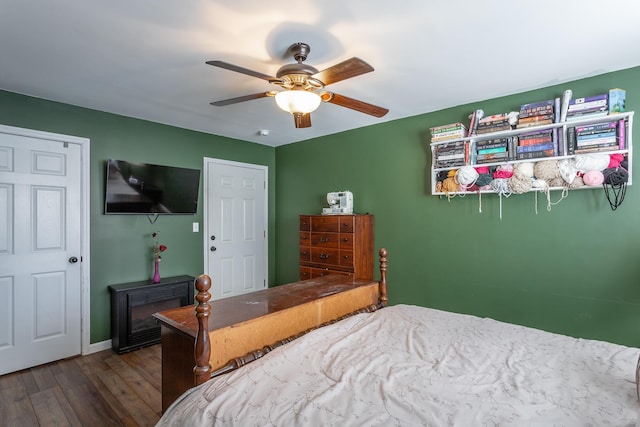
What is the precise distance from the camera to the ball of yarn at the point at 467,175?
3006mm

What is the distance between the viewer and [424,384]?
4.34 ft

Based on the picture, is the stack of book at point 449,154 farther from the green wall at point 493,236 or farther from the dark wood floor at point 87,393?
the dark wood floor at point 87,393

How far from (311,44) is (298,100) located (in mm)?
370

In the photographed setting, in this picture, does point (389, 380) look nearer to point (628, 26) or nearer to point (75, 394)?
point (628, 26)

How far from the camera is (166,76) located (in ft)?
8.32

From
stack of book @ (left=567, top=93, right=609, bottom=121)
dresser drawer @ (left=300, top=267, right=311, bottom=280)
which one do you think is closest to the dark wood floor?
dresser drawer @ (left=300, top=267, right=311, bottom=280)

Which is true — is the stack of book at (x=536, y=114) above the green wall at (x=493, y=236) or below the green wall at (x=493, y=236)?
above

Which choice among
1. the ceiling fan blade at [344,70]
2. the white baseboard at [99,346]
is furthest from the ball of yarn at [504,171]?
the white baseboard at [99,346]

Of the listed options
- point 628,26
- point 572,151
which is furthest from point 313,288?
point 628,26

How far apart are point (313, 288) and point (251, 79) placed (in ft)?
5.55

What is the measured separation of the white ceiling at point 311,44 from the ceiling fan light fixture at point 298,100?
0.32 m

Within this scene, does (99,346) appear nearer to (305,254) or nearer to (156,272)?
(156,272)

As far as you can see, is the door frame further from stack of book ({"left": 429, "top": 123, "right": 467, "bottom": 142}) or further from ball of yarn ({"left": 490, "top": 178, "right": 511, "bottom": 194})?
ball of yarn ({"left": 490, "top": 178, "right": 511, "bottom": 194})

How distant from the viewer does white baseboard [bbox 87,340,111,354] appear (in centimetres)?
328
